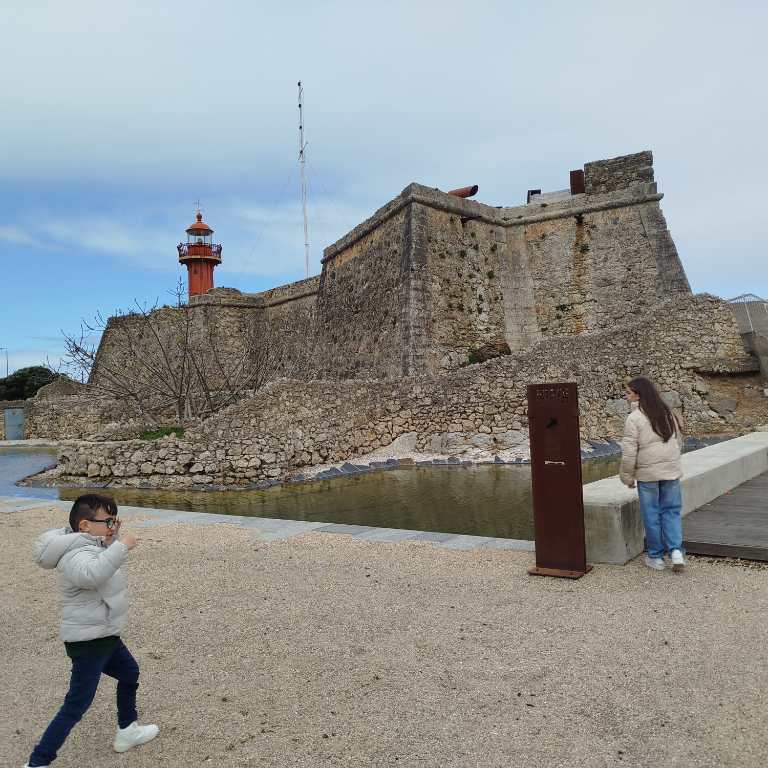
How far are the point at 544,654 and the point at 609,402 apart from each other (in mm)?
12824

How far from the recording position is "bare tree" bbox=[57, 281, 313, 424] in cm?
1609

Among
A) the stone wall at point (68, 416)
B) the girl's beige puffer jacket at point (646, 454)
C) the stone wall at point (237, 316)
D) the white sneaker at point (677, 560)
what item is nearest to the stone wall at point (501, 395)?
the girl's beige puffer jacket at point (646, 454)

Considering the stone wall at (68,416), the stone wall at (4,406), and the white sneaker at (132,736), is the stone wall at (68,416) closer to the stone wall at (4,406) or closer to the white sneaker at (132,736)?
the stone wall at (4,406)

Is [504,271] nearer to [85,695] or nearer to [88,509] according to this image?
[88,509]

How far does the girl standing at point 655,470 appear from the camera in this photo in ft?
14.6

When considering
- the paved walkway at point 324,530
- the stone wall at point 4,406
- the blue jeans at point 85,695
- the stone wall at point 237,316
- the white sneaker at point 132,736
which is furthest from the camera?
the stone wall at point 4,406

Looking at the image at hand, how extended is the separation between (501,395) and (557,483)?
413 inches

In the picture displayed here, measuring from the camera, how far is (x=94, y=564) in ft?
7.91

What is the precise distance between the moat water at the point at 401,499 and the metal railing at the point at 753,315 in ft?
22.9

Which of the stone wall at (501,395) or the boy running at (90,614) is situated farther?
the stone wall at (501,395)

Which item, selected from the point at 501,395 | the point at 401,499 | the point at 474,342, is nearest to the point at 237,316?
the point at 474,342

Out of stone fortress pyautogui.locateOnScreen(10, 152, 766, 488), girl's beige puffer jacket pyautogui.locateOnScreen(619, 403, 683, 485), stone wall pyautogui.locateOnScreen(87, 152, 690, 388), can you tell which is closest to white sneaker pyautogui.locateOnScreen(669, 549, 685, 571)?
girl's beige puffer jacket pyautogui.locateOnScreen(619, 403, 683, 485)

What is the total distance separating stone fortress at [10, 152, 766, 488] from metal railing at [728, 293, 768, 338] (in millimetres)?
1520

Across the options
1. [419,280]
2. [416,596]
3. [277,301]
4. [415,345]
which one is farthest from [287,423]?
[277,301]
